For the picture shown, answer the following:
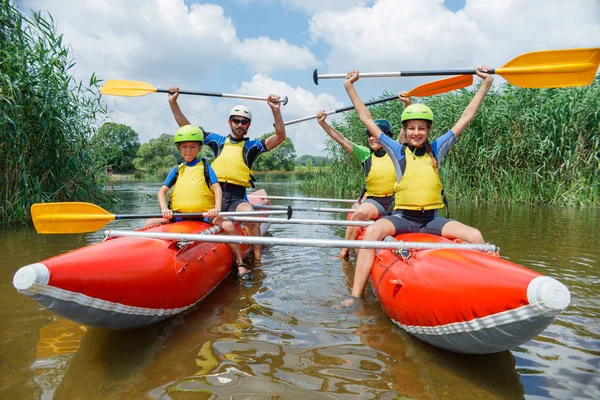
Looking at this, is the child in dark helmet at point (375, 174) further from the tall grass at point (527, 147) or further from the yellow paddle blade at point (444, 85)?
the tall grass at point (527, 147)

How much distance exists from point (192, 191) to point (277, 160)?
219 feet

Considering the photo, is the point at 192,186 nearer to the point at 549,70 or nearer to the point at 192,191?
the point at 192,191

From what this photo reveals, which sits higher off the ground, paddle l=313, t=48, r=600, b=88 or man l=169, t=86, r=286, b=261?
paddle l=313, t=48, r=600, b=88

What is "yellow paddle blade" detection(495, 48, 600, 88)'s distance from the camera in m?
4.11

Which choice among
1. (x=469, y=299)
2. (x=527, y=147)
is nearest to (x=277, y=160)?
(x=527, y=147)

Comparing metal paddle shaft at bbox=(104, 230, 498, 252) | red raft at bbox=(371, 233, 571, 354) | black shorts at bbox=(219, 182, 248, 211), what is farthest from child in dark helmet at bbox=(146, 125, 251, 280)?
red raft at bbox=(371, 233, 571, 354)

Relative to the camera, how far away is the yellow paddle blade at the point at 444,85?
200 inches

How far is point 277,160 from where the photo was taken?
7056 centimetres

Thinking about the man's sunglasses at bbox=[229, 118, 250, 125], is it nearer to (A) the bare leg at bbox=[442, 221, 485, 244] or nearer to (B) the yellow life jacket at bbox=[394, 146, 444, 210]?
(B) the yellow life jacket at bbox=[394, 146, 444, 210]

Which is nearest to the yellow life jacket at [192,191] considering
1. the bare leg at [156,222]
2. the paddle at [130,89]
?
the bare leg at [156,222]

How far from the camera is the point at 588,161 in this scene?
10.6 meters

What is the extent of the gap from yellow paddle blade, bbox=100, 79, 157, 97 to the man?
27.4 inches

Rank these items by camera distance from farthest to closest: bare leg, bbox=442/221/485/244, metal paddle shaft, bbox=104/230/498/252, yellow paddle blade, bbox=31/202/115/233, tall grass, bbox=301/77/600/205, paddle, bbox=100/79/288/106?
tall grass, bbox=301/77/600/205
paddle, bbox=100/79/288/106
yellow paddle blade, bbox=31/202/115/233
bare leg, bbox=442/221/485/244
metal paddle shaft, bbox=104/230/498/252

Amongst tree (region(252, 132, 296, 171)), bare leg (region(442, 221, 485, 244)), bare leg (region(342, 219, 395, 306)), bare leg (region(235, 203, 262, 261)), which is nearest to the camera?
bare leg (region(442, 221, 485, 244))
